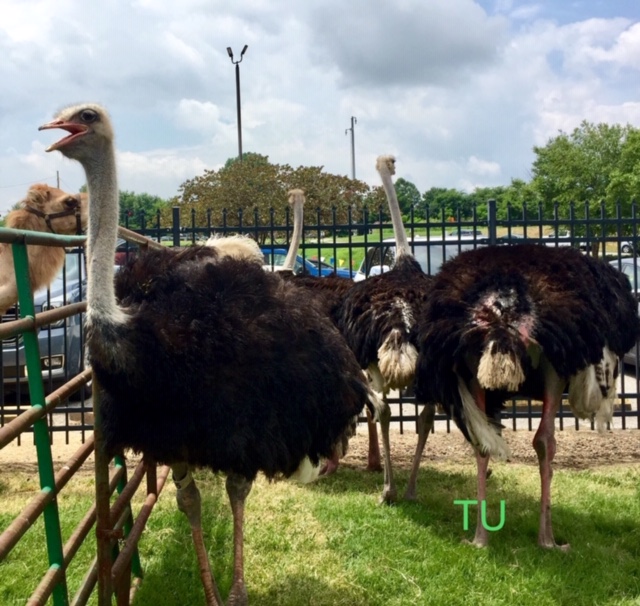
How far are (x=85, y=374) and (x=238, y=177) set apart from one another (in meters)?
20.8

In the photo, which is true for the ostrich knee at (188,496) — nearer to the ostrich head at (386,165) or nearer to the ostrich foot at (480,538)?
the ostrich foot at (480,538)

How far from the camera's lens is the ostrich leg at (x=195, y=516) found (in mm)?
3221

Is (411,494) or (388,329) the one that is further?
(411,494)

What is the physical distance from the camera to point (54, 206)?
5.32 meters

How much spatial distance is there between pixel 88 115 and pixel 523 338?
220cm

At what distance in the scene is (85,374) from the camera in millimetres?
3055

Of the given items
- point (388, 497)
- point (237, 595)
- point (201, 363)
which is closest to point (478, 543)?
point (388, 497)

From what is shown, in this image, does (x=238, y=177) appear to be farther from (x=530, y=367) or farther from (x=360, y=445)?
(x=530, y=367)

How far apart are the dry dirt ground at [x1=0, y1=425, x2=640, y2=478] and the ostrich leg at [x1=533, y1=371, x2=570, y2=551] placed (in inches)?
76.2

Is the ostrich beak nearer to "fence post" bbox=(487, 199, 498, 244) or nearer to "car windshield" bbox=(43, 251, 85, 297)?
"fence post" bbox=(487, 199, 498, 244)

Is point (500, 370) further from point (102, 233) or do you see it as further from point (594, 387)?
point (102, 233)

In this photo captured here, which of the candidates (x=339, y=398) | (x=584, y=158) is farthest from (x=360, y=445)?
(x=584, y=158)

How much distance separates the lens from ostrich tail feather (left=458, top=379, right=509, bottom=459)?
12.9ft

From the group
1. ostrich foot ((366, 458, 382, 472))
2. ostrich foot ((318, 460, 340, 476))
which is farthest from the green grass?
ostrich foot ((366, 458, 382, 472))
